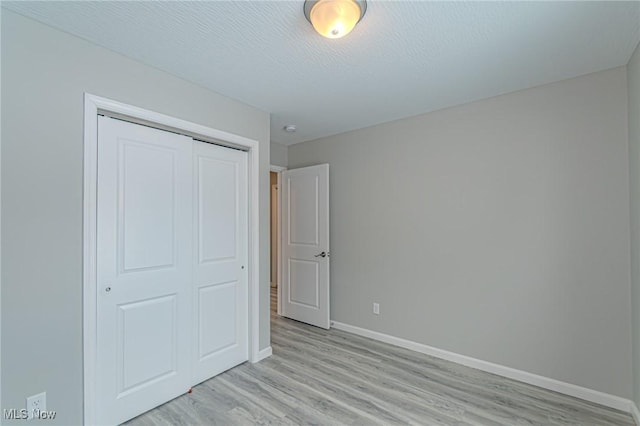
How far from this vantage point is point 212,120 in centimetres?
257

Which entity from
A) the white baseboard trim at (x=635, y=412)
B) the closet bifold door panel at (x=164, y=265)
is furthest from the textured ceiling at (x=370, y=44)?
the white baseboard trim at (x=635, y=412)

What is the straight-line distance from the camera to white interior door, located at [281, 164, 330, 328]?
3783 mm

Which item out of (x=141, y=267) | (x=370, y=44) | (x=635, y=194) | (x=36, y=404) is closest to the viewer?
(x=36, y=404)

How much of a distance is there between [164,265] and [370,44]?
2.12m

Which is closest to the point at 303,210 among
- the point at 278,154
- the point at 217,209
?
the point at 278,154

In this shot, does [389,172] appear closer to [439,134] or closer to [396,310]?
[439,134]

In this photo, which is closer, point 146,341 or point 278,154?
point 146,341

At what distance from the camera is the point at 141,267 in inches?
84.8

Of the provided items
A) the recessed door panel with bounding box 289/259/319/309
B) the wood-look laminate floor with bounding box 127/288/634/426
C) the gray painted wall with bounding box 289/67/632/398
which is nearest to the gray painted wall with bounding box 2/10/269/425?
the wood-look laminate floor with bounding box 127/288/634/426

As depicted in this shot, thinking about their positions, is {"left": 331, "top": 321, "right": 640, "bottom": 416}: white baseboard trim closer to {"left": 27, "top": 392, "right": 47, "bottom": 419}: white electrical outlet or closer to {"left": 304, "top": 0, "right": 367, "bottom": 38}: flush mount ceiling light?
{"left": 27, "top": 392, "right": 47, "bottom": 419}: white electrical outlet

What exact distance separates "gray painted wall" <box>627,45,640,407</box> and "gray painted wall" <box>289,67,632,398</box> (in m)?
0.08

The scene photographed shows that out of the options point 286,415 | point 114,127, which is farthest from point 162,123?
point 286,415

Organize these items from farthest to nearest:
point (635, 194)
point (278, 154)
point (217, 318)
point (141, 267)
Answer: point (278, 154) < point (217, 318) < point (141, 267) < point (635, 194)

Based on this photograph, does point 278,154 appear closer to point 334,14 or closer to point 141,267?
point 141,267
